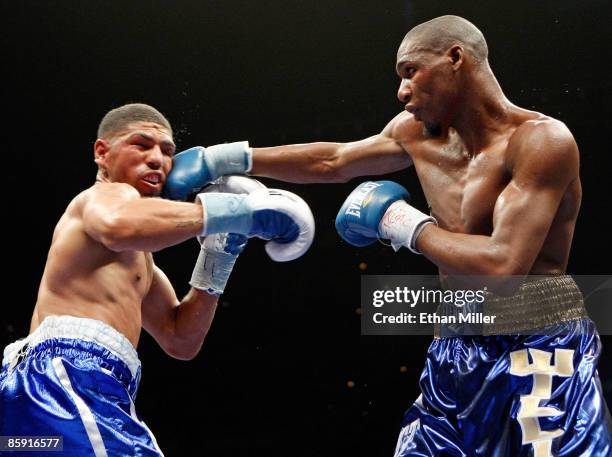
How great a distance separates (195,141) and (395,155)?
212cm

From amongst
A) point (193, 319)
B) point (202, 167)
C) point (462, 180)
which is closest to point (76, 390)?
point (193, 319)

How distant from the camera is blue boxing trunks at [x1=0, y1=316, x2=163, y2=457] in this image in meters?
1.99

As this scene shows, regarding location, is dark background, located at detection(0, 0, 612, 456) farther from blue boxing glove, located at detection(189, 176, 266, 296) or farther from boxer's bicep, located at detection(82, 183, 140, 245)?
boxer's bicep, located at detection(82, 183, 140, 245)

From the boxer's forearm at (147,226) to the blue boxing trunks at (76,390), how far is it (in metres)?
0.25

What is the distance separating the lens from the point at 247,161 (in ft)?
8.63

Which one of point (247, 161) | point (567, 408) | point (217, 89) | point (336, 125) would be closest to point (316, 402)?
point (336, 125)

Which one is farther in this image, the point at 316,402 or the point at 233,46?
the point at 233,46

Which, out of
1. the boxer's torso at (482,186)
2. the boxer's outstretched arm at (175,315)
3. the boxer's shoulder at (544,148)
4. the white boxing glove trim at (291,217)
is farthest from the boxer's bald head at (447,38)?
the boxer's outstretched arm at (175,315)

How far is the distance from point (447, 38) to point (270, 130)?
2.20m

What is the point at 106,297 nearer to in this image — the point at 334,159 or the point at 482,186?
the point at 334,159

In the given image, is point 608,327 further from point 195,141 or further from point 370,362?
point 195,141

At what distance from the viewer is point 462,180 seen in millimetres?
2445

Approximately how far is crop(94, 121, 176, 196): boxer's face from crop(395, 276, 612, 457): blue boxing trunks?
97cm

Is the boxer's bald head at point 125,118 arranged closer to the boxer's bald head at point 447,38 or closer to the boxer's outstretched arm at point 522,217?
the boxer's bald head at point 447,38
